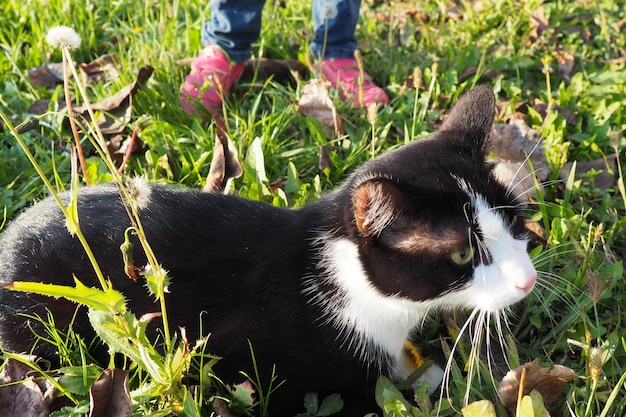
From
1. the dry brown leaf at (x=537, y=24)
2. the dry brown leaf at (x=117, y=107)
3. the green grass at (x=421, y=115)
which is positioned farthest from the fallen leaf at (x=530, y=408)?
the dry brown leaf at (x=537, y=24)

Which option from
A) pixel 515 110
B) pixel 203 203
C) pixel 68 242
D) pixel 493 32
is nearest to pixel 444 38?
pixel 493 32

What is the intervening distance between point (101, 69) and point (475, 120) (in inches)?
81.5

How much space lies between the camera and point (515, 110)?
2977 mm

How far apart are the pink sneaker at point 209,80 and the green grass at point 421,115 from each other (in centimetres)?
7

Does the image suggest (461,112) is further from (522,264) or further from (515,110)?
(515,110)

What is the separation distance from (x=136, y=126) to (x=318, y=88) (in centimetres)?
81

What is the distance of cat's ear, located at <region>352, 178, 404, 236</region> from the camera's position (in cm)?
158

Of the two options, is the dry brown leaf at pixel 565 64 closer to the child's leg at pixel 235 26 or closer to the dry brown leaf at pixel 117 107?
the child's leg at pixel 235 26

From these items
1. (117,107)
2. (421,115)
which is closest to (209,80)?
(117,107)

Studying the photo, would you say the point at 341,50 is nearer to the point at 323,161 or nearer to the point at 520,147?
the point at 323,161

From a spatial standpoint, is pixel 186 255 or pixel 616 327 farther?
pixel 616 327

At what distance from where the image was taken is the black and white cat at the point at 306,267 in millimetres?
1736

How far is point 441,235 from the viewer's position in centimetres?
170

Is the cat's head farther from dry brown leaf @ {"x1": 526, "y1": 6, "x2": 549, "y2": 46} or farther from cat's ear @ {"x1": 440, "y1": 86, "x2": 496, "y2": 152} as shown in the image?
dry brown leaf @ {"x1": 526, "y1": 6, "x2": 549, "y2": 46}
